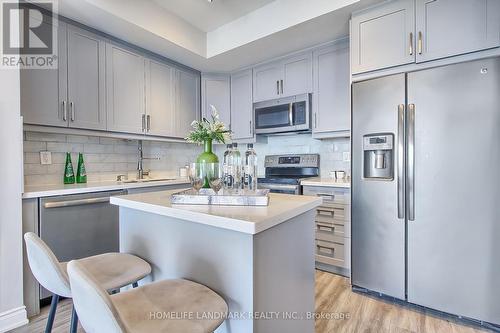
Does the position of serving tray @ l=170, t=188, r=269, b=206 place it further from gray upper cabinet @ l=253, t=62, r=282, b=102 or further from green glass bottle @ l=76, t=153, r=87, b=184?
gray upper cabinet @ l=253, t=62, r=282, b=102

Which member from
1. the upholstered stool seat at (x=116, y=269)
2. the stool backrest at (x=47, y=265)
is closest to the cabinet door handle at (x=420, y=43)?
the upholstered stool seat at (x=116, y=269)

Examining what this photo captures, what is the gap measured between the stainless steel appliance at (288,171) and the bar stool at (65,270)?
1737mm

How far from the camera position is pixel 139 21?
7.85ft

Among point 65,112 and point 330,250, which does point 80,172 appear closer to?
point 65,112

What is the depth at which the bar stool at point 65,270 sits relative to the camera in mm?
1002

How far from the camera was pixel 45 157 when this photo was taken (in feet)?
7.86

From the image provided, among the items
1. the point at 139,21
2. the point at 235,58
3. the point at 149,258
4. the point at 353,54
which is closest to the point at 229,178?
the point at 149,258

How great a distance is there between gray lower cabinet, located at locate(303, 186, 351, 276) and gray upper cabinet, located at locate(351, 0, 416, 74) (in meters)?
1.16

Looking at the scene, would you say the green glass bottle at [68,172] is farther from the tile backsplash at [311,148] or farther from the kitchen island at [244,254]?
the tile backsplash at [311,148]

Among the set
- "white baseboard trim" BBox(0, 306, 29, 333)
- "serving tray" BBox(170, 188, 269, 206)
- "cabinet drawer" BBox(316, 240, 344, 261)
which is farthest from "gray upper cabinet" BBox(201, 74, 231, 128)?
"white baseboard trim" BBox(0, 306, 29, 333)

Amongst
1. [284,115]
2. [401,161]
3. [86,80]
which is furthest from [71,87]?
[401,161]

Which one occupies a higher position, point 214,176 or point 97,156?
point 97,156

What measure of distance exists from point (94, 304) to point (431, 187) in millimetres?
2072

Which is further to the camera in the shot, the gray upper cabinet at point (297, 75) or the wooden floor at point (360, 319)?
the gray upper cabinet at point (297, 75)
